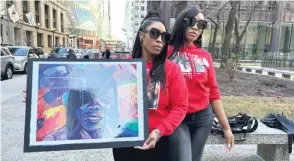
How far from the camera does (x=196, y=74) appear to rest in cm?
217

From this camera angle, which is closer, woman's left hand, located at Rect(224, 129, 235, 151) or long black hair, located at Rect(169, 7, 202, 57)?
long black hair, located at Rect(169, 7, 202, 57)

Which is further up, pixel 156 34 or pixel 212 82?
pixel 156 34

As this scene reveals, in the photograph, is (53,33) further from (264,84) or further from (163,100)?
(163,100)

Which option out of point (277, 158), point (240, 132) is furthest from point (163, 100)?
point (277, 158)

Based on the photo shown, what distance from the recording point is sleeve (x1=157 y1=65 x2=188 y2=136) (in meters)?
1.75

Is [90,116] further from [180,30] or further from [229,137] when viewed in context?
[229,137]

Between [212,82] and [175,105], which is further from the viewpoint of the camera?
[212,82]

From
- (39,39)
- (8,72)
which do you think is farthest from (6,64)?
(39,39)

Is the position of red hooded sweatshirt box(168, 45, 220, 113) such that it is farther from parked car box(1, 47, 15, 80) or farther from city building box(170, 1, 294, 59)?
city building box(170, 1, 294, 59)

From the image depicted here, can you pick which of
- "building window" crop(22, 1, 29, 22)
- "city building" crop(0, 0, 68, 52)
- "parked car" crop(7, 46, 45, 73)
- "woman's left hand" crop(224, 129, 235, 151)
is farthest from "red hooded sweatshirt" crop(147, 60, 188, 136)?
"building window" crop(22, 1, 29, 22)

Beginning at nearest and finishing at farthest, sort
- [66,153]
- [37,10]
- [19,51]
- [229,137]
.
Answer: [229,137]
[66,153]
[19,51]
[37,10]

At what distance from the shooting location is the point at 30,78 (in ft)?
5.40

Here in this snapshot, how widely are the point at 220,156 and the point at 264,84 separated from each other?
321 inches

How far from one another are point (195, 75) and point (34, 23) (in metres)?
46.4
